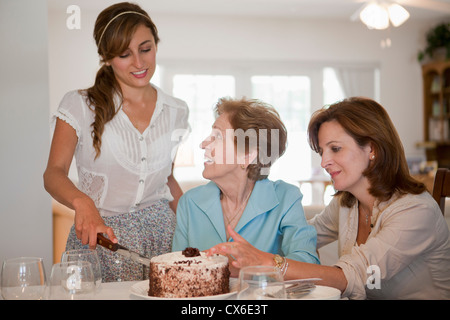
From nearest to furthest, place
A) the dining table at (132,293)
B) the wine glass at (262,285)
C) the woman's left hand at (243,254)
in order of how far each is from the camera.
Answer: the wine glass at (262,285)
the dining table at (132,293)
the woman's left hand at (243,254)

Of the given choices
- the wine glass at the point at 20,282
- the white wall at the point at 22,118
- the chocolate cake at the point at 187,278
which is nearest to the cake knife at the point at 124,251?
the chocolate cake at the point at 187,278

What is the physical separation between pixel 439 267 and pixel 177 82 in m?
5.52

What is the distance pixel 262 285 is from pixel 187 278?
0.24 metres

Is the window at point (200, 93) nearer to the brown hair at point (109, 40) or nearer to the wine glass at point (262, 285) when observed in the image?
the brown hair at point (109, 40)

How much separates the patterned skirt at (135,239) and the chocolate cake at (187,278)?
0.50 meters

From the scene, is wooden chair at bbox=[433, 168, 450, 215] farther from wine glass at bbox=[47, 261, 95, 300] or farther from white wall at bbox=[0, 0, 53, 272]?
white wall at bbox=[0, 0, 53, 272]

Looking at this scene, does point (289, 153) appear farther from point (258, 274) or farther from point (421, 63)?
point (258, 274)

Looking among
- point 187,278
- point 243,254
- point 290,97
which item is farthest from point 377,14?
point 187,278

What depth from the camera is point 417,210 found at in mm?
1305

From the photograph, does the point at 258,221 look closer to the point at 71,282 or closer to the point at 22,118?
the point at 71,282

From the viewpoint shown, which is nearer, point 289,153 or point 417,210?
point 417,210

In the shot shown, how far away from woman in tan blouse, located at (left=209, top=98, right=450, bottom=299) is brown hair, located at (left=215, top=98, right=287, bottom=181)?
0.11 meters

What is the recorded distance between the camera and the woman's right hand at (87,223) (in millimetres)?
1229
